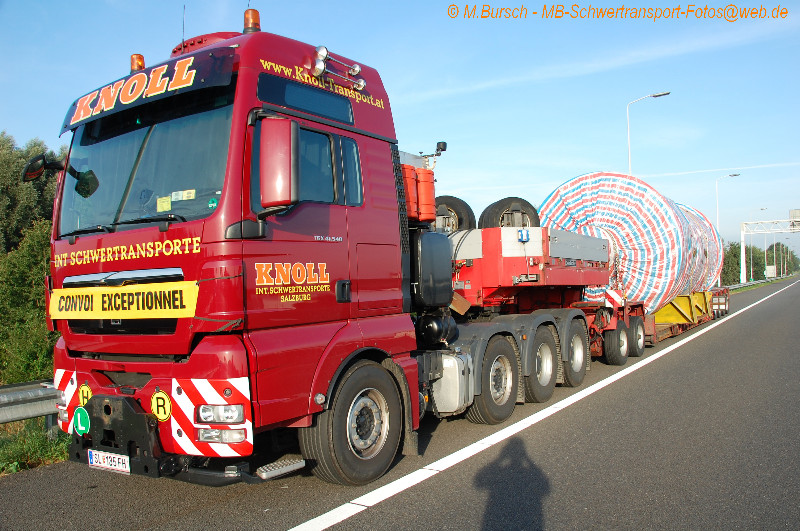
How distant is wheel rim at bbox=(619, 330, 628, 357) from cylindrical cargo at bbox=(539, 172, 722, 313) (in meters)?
0.82

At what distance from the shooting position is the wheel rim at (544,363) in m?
8.66

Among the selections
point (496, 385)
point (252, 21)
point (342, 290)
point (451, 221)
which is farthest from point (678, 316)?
point (252, 21)

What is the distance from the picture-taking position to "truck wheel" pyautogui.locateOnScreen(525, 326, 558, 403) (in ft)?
27.6

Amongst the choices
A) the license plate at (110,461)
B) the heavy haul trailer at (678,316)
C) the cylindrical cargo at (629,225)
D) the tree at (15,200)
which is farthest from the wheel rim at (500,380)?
the tree at (15,200)

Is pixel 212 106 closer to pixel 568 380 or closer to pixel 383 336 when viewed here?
pixel 383 336

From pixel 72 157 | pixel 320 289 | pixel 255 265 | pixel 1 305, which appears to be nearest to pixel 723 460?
pixel 320 289

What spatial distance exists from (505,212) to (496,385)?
2.82 m

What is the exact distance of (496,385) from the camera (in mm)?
7609

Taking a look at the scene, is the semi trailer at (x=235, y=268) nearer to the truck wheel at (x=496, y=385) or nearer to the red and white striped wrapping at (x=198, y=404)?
the red and white striped wrapping at (x=198, y=404)

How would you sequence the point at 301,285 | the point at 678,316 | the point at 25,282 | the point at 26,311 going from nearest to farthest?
1. the point at 301,285
2. the point at 26,311
3. the point at 25,282
4. the point at 678,316

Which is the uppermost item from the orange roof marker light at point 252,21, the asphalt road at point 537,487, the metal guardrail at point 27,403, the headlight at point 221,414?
the orange roof marker light at point 252,21

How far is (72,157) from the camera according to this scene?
17.0 ft

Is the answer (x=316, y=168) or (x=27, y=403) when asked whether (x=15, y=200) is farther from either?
(x=316, y=168)

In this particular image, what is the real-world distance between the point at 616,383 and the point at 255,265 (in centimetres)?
728
